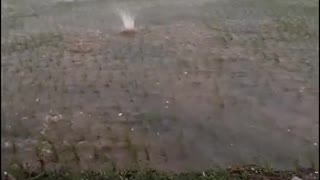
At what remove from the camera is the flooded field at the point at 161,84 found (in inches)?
237

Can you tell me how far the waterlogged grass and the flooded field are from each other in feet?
0.91

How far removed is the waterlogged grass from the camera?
5.23 metres

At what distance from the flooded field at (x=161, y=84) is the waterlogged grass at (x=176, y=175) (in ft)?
0.91

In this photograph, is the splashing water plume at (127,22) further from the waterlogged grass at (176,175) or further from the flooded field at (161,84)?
the waterlogged grass at (176,175)

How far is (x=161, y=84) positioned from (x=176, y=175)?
2215mm

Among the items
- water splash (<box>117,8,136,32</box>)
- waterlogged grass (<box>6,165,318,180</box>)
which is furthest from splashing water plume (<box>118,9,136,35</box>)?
waterlogged grass (<box>6,165,318,180</box>)

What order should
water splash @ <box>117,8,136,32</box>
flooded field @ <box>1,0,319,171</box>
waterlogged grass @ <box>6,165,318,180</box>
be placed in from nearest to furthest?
waterlogged grass @ <box>6,165,318,180</box> < flooded field @ <box>1,0,319,171</box> < water splash @ <box>117,8,136,32</box>

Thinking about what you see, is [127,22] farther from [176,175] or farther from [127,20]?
[176,175]

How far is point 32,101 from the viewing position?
7.00m

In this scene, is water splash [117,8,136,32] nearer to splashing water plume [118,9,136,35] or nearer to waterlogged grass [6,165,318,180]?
splashing water plume [118,9,136,35]

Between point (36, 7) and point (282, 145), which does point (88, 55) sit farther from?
point (282, 145)

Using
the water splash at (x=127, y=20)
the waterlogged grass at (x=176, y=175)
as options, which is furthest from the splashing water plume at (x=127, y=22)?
the waterlogged grass at (x=176, y=175)

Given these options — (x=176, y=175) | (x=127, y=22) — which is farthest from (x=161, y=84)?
(x=127, y=22)


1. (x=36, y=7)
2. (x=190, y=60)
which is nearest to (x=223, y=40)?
(x=190, y=60)
